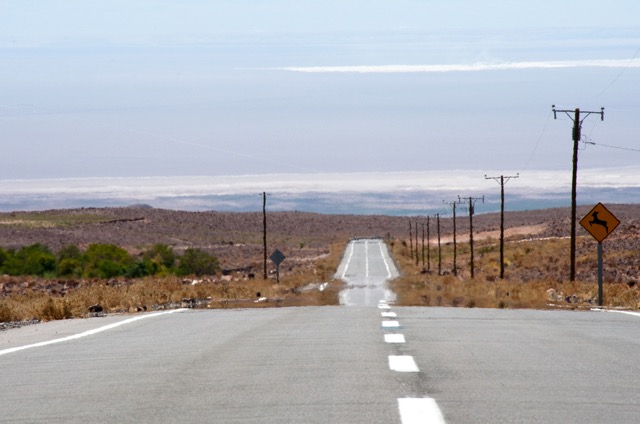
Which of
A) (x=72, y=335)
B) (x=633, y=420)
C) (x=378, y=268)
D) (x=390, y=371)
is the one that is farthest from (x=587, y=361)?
(x=378, y=268)

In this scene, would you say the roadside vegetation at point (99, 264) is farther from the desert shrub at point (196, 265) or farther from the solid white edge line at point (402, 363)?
the solid white edge line at point (402, 363)

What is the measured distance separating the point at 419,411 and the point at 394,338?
6.45 meters

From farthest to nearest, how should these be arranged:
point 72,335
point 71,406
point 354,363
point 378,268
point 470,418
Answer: point 378,268 → point 72,335 → point 354,363 → point 71,406 → point 470,418

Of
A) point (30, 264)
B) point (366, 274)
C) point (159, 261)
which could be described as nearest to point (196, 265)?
point (159, 261)

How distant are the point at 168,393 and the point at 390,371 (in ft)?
7.45

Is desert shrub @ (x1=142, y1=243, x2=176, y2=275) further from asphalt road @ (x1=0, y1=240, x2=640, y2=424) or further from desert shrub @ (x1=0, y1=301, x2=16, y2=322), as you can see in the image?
asphalt road @ (x1=0, y1=240, x2=640, y2=424)

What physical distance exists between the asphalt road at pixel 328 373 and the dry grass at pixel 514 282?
49.9 ft

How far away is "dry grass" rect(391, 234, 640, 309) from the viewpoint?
116 feet

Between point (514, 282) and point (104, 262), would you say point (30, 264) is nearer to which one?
point (104, 262)

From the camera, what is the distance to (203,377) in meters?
10.7

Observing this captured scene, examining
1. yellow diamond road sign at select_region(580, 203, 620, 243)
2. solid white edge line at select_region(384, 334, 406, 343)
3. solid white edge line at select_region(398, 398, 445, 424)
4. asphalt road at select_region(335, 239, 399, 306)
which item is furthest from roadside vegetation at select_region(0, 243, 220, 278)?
solid white edge line at select_region(398, 398, 445, 424)

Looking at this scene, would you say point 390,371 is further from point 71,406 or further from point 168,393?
point 71,406

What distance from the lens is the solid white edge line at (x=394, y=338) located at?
561 inches

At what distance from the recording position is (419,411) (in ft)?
27.1
